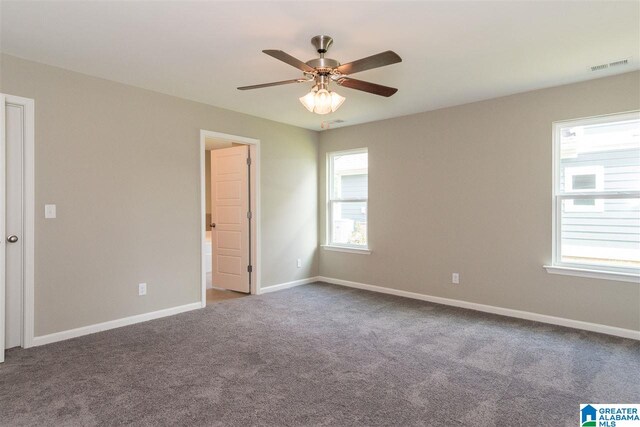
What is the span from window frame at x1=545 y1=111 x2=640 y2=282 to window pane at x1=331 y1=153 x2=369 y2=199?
7.98 feet

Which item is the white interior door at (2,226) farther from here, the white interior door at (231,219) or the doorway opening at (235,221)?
the white interior door at (231,219)

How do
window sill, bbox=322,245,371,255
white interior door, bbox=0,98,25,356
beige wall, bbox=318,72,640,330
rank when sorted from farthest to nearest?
1. window sill, bbox=322,245,371,255
2. beige wall, bbox=318,72,640,330
3. white interior door, bbox=0,98,25,356

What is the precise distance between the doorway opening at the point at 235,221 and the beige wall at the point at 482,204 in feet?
5.04

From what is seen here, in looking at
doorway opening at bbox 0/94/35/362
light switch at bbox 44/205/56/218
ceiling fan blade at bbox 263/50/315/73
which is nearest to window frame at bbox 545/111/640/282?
ceiling fan blade at bbox 263/50/315/73

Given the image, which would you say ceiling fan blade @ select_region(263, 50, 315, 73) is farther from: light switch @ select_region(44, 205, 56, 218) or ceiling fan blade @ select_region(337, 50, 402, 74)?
light switch @ select_region(44, 205, 56, 218)

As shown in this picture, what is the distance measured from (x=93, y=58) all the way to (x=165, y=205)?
1604 mm

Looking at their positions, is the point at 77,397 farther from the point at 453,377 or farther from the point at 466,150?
the point at 466,150

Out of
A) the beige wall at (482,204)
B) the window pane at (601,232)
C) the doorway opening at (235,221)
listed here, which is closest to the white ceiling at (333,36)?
the beige wall at (482,204)

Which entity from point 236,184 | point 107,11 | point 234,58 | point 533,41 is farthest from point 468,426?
point 236,184

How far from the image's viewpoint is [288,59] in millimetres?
2326

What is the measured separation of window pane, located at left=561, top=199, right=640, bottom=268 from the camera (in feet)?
11.4

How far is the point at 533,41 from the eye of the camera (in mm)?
2801

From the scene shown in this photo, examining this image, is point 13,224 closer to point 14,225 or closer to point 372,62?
point 14,225

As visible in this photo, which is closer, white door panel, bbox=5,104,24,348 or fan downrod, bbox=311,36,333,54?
fan downrod, bbox=311,36,333,54
